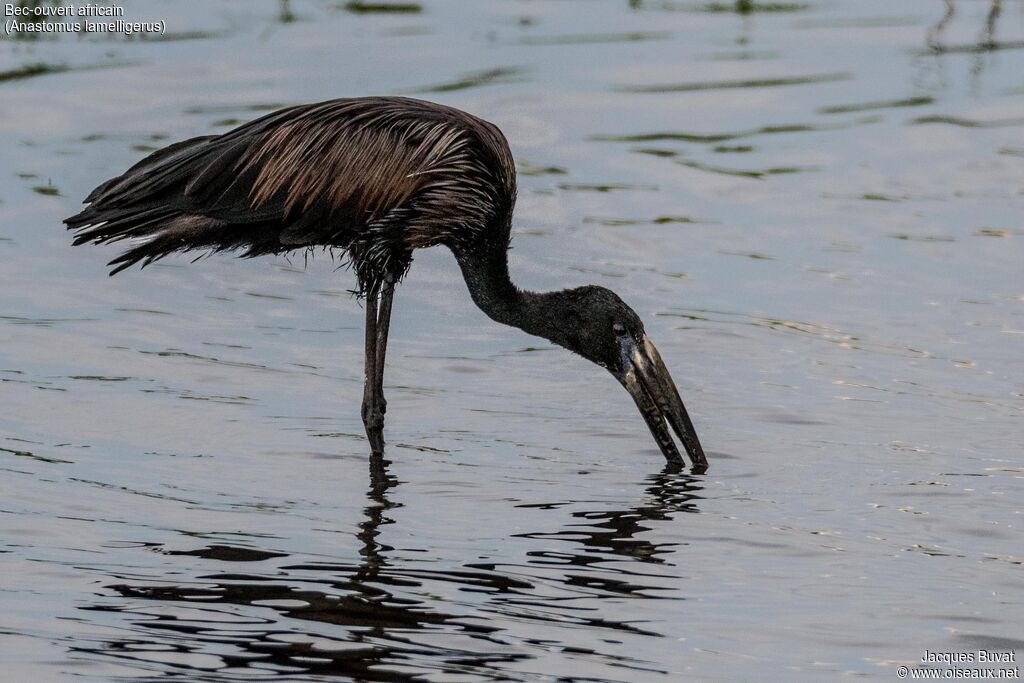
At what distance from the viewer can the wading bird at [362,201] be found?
8344 millimetres

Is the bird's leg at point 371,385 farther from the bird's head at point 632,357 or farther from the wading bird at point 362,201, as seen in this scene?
the bird's head at point 632,357

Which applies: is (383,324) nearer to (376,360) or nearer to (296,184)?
(376,360)

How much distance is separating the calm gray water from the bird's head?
0.25 meters

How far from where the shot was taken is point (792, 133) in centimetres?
1506

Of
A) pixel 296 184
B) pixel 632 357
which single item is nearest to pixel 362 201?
pixel 296 184

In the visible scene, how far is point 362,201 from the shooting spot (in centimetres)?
844

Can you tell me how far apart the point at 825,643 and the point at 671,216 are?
7.13 meters

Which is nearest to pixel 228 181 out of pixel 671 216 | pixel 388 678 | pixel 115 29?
pixel 388 678

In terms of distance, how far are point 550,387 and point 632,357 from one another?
1.23m

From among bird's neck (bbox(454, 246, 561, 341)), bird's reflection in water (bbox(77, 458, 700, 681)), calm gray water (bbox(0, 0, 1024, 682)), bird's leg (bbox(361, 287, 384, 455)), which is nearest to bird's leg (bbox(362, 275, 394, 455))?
bird's leg (bbox(361, 287, 384, 455))

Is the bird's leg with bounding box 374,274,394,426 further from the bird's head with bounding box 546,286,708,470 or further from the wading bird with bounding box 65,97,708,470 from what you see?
the bird's head with bounding box 546,286,708,470

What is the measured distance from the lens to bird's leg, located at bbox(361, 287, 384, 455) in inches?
338

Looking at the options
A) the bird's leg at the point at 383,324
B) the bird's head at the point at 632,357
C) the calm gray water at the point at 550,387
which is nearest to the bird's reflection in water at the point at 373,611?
the calm gray water at the point at 550,387

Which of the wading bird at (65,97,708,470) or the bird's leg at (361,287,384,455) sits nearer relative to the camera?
the wading bird at (65,97,708,470)
